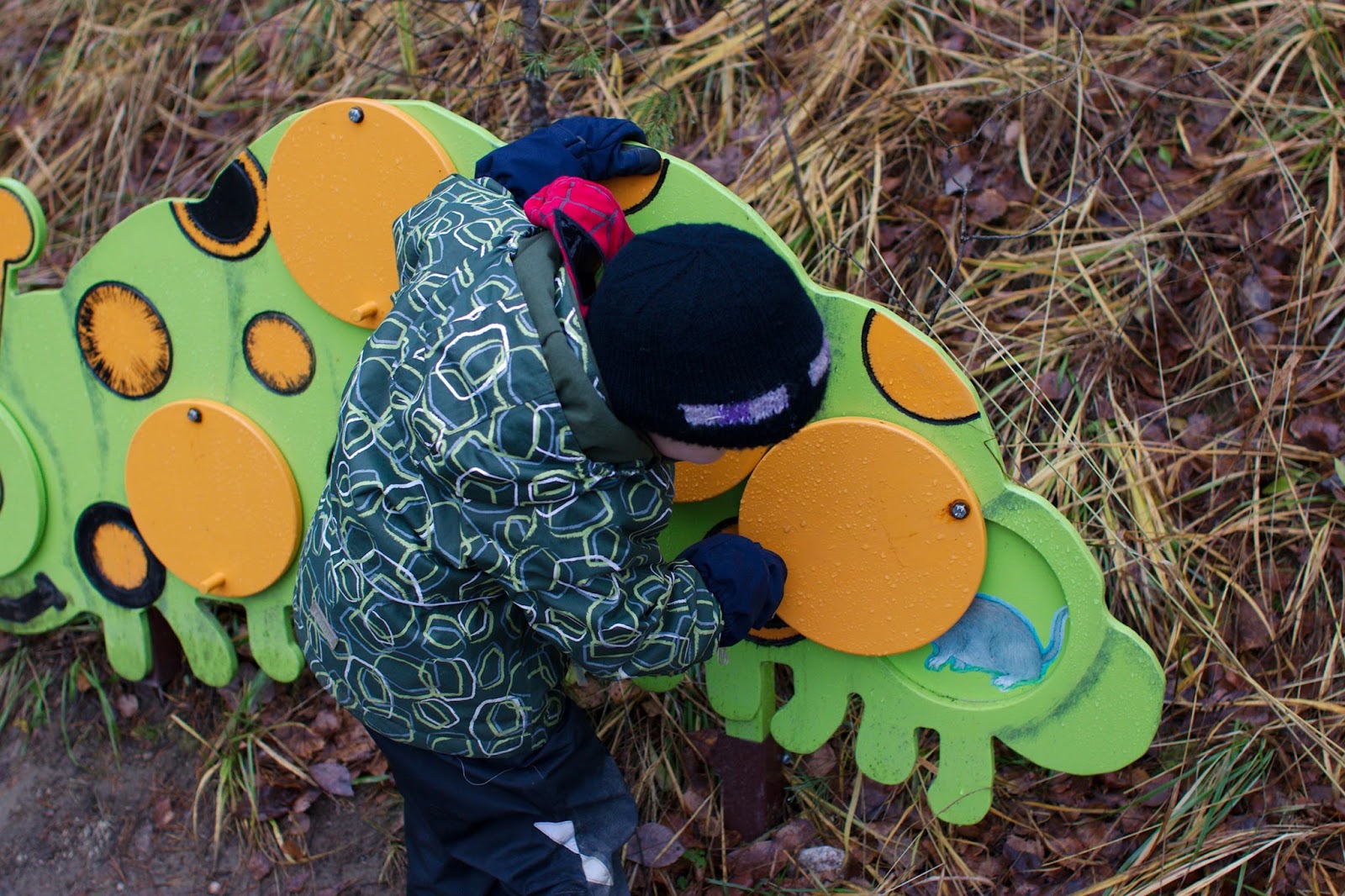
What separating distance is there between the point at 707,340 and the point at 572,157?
636mm

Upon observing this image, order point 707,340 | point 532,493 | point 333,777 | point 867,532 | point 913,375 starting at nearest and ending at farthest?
point 707,340 < point 532,493 < point 913,375 < point 867,532 < point 333,777

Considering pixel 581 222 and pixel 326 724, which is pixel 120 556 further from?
pixel 581 222

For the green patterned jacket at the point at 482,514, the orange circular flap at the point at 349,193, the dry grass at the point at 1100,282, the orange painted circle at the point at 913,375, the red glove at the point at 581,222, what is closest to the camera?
the green patterned jacket at the point at 482,514

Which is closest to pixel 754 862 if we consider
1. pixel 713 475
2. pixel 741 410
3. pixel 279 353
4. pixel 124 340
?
pixel 713 475

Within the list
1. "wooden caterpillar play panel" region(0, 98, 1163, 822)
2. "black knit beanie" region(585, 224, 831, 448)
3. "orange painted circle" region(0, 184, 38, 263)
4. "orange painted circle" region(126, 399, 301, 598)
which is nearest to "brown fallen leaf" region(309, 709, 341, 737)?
"wooden caterpillar play panel" region(0, 98, 1163, 822)

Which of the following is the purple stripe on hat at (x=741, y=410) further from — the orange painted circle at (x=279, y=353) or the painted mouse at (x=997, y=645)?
the orange painted circle at (x=279, y=353)

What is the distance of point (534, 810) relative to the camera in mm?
2031

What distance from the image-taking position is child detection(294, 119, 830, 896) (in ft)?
4.78

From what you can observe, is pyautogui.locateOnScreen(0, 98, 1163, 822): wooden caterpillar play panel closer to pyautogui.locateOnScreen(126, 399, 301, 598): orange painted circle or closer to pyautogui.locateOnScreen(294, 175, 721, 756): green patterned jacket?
pyautogui.locateOnScreen(126, 399, 301, 598): orange painted circle

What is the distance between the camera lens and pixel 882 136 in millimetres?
2814

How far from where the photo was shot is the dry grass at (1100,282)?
2.30 metres

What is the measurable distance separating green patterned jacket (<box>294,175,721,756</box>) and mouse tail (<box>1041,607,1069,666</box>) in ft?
1.90

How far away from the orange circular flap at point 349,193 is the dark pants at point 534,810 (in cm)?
85

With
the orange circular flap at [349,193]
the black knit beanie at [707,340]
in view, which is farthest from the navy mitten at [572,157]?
the black knit beanie at [707,340]
